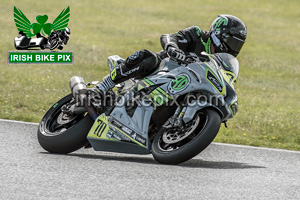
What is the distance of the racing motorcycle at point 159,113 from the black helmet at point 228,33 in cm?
17

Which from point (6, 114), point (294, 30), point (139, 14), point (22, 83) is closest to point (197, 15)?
point (139, 14)

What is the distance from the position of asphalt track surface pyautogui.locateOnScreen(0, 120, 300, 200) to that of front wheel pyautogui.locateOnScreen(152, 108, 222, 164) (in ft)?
0.45

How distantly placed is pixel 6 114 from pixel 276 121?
4.44 meters

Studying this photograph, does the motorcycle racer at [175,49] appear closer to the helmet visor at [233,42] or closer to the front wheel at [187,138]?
the helmet visor at [233,42]

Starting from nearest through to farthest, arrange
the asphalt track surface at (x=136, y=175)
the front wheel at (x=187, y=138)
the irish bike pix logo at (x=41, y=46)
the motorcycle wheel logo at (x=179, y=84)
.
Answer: the asphalt track surface at (x=136, y=175), the front wheel at (x=187, y=138), the motorcycle wheel logo at (x=179, y=84), the irish bike pix logo at (x=41, y=46)

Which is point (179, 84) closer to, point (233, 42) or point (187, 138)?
point (187, 138)

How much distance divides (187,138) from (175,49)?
41.1 inches

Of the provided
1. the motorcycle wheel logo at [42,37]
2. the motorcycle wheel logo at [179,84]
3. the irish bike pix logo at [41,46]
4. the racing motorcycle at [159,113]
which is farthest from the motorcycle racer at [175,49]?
the motorcycle wheel logo at [42,37]

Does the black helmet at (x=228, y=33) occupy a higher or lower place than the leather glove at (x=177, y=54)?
higher

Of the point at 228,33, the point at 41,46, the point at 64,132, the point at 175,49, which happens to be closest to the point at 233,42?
the point at 228,33

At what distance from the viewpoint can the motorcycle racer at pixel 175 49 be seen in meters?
6.88

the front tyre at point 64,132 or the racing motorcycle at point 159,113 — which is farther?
the front tyre at point 64,132

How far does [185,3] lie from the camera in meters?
36.9

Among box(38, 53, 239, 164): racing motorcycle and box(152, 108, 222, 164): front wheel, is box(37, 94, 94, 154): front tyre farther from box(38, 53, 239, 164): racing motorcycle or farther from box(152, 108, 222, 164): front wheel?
box(152, 108, 222, 164): front wheel
